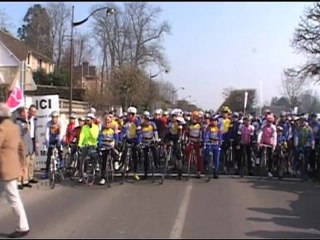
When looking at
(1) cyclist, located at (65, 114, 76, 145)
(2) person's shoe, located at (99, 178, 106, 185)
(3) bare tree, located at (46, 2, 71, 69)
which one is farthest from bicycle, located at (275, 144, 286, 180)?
(3) bare tree, located at (46, 2, 71, 69)

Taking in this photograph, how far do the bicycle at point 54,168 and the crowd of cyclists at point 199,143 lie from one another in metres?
0.22

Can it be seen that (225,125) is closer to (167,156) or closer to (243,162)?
(243,162)

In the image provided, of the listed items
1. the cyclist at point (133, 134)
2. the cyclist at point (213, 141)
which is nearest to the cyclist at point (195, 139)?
the cyclist at point (213, 141)

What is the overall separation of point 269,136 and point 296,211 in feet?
19.8

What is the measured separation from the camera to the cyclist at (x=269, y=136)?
17.0 m

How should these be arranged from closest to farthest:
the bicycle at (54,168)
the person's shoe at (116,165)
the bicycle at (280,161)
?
the bicycle at (54,168), the person's shoe at (116,165), the bicycle at (280,161)

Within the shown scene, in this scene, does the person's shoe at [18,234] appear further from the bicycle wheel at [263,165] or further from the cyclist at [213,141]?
the bicycle wheel at [263,165]

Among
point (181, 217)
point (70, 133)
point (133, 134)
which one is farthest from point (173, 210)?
point (70, 133)

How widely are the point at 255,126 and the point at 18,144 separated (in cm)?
1128

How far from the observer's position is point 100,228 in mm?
9164

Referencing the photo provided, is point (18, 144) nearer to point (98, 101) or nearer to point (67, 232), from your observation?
point (67, 232)

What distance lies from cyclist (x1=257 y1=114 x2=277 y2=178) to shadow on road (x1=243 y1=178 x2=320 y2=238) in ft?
4.29

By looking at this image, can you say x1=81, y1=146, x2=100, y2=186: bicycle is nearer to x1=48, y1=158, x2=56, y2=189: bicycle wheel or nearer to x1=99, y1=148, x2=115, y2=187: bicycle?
x1=99, y1=148, x2=115, y2=187: bicycle

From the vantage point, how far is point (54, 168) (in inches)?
584
